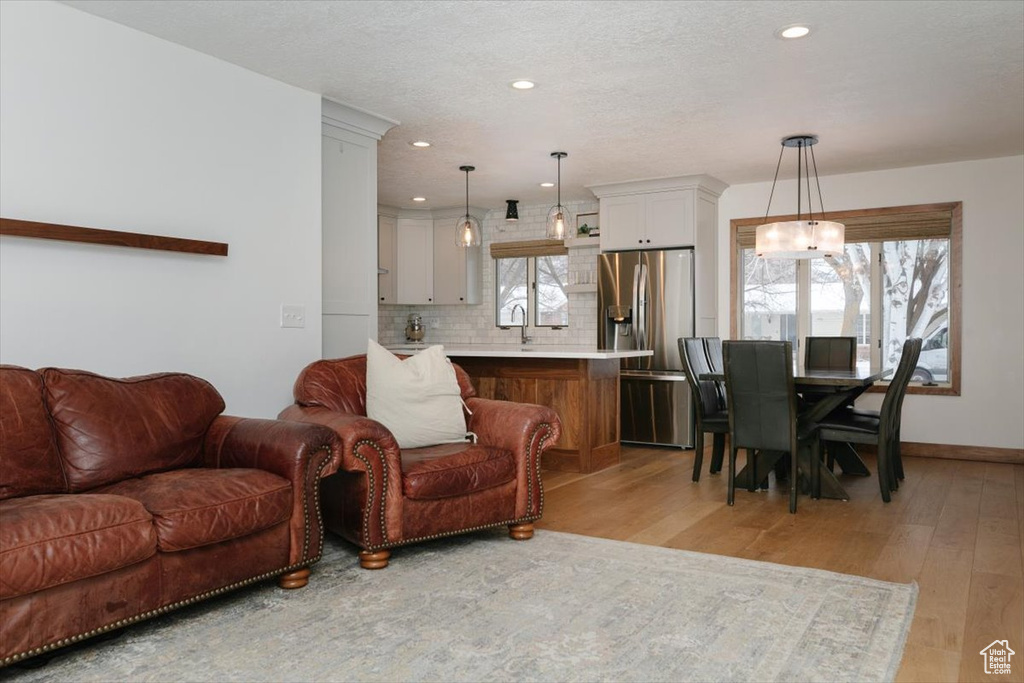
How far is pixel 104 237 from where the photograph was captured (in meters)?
3.33

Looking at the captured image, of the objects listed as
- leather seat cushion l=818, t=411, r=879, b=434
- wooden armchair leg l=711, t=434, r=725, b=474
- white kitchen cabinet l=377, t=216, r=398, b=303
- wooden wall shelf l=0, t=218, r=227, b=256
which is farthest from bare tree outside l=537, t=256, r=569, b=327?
wooden wall shelf l=0, t=218, r=227, b=256

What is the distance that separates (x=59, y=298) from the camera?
10.6 feet

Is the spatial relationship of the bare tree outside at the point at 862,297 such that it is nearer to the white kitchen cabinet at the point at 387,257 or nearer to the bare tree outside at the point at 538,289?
the bare tree outside at the point at 538,289

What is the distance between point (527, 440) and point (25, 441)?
6.67 ft

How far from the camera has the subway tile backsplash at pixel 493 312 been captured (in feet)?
26.4

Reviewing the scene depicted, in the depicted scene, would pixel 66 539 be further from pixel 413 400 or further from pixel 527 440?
pixel 527 440

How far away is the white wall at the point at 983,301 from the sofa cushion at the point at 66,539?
20.1ft

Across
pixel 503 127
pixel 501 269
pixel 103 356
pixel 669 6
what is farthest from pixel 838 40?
pixel 501 269

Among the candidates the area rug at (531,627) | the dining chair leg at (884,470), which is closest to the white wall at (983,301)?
the dining chair leg at (884,470)

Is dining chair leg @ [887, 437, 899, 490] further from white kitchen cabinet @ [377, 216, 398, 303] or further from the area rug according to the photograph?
white kitchen cabinet @ [377, 216, 398, 303]

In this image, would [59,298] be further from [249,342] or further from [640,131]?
[640,131]

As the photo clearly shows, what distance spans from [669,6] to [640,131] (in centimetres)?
205

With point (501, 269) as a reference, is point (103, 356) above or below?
below

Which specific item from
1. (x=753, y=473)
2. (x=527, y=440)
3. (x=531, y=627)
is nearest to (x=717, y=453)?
(x=753, y=473)
